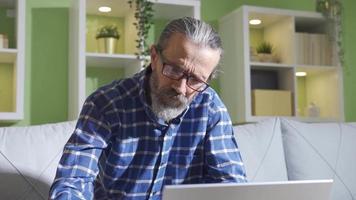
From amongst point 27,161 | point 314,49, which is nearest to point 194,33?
point 27,161

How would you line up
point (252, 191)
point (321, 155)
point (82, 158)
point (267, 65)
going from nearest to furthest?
point (252, 191), point (82, 158), point (321, 155), point (267, 65)

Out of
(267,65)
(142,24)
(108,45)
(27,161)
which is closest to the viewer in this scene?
(27,161)

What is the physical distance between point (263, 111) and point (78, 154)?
188 cm

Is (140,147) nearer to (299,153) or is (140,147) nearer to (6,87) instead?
(299,153)

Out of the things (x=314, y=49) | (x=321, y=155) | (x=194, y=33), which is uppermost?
(x=314, y=49)

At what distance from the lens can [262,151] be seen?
2176mm

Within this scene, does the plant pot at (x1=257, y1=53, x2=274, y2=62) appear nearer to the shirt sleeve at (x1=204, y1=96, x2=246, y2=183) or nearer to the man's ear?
the shirt sleeve at (x1=204, y1=96, x2=246, y2=183)

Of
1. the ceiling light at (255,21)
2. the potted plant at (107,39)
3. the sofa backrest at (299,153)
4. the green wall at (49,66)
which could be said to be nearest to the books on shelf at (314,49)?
the ceiling light at (255,21)

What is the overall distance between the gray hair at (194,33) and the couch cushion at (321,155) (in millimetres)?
1079

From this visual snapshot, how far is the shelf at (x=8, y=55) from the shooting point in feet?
8.10

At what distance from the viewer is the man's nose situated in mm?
1287

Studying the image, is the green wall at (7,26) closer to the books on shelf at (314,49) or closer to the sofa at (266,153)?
the sofa at (266,153)

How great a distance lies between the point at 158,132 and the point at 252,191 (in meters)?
0.51

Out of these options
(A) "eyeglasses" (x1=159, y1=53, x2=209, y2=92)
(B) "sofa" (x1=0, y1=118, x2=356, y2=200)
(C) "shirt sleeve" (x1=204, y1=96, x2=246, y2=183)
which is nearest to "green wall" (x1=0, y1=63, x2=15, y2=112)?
(B) "sofa" (x1=0, y1=118, x2=356, y2=200)
